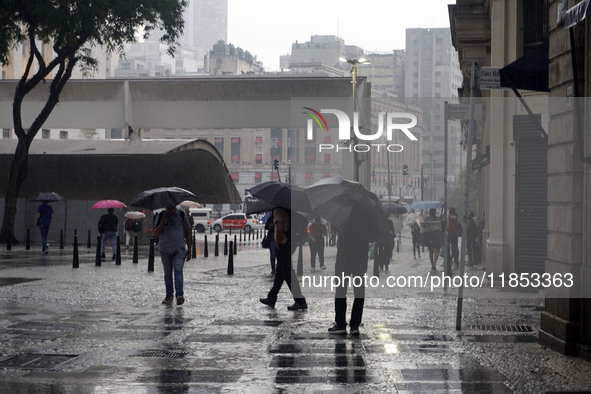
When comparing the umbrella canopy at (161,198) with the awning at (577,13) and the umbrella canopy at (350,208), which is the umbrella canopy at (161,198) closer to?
→ the umbrella canopy at (350,208)

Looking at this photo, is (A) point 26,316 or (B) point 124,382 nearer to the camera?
(B) point 124,382

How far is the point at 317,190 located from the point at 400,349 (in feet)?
9.25

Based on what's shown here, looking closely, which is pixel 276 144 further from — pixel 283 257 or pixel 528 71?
pixel 528 71

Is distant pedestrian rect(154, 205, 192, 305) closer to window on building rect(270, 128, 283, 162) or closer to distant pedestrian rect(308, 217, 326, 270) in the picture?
distant pedestrian rect(308, 217, 326, 270)

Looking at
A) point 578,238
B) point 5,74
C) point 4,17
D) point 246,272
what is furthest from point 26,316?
point 5,74

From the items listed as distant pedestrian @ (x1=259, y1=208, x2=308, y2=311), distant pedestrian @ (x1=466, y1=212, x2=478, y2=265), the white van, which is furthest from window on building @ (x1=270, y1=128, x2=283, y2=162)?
distant pedestrian @ (x1=259, y1=208, x2=308, y2=311)

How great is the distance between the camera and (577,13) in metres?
8.70

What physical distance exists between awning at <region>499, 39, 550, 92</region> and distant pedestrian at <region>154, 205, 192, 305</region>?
18.6 ft

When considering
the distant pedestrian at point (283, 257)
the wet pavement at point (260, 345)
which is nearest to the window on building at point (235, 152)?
the wet pavement at point (260, 345)

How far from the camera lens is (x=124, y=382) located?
8.14 metres

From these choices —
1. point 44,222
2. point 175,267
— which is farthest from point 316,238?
point 175,267

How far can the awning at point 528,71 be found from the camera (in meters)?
11.8

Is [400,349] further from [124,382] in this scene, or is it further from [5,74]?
[5,74]

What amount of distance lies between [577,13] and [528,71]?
3161mm
